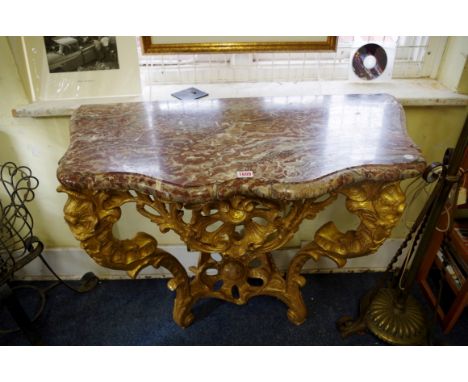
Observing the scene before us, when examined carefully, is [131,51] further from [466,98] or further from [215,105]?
[466,98]

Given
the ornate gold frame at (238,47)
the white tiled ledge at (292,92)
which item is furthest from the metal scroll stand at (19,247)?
the ornate gold frame at (238,47)

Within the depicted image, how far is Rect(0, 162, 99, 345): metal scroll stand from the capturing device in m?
1.36

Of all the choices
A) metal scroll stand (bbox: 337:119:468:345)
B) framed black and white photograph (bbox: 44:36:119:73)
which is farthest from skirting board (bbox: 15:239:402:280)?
framed black and white photograph (bbox: 44:36:119:73)

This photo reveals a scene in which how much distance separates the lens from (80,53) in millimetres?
1377

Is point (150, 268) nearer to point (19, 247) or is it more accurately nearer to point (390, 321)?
point (19, 247)

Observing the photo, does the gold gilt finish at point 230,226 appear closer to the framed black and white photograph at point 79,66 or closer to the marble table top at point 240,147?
the marble table top at point 240,147

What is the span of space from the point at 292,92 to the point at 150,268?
1045mm

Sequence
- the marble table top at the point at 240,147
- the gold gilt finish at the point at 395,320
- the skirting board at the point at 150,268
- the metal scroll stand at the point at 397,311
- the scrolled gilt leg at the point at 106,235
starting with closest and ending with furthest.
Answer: the marble table top at the point at 240,147 < the scrolled gilt leg at the point at 106,235 < the metal scroll stand at the point at 397,311 < the gold gilt finish at the point at 395,320 < the skirting board at the point at 150,268

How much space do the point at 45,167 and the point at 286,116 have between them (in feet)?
3.28

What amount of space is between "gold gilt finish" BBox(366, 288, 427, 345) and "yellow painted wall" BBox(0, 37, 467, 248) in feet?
1.32

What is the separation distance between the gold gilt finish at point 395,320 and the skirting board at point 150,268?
0.30 meters

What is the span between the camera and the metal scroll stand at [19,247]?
1.36m

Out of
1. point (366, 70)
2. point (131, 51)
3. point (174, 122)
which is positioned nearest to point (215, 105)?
point (174, 122)

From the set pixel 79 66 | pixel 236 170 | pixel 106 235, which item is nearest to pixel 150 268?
pixel 106 235
